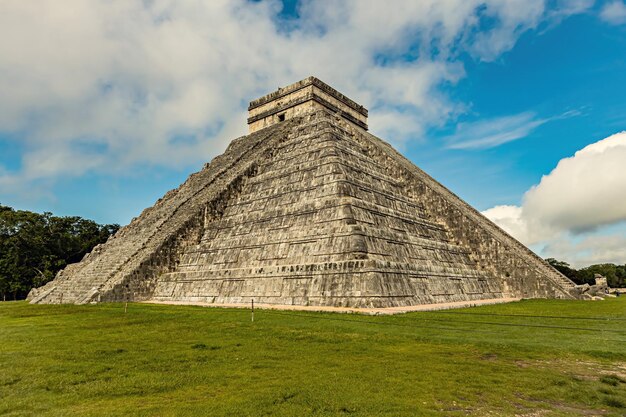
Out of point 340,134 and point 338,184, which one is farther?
point 340,134

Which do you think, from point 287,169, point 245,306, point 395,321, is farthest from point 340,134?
point 395,321

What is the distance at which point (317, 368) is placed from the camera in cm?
708

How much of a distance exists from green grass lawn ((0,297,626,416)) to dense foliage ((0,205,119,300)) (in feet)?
117

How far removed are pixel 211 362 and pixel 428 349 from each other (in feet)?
14.6

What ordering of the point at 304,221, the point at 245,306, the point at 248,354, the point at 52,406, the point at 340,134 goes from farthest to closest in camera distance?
the point at 340,134 → the point at 304,221 → the point at 245,306 → the point at 248,354 → the point at 52,406

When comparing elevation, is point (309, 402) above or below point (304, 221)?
below

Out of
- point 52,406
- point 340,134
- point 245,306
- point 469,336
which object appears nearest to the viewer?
point 52,406

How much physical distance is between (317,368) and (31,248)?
46.0 metres

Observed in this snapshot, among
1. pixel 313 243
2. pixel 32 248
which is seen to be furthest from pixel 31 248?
pixel 313 243

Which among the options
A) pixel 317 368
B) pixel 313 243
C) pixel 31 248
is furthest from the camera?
pixel 31 248

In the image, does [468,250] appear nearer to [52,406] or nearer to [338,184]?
[338,184]

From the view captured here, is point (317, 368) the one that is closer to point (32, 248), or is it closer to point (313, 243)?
point (313, 243)

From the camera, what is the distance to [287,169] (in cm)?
2388

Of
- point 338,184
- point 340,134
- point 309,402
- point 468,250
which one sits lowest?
point 309,402
